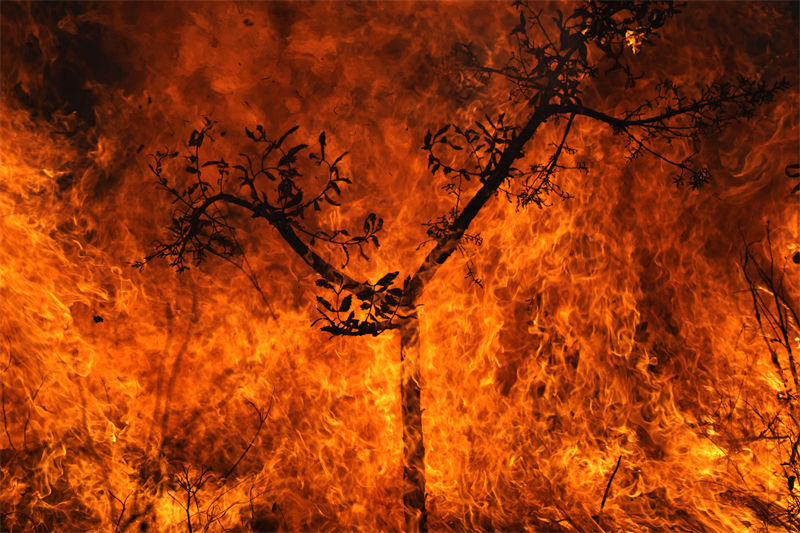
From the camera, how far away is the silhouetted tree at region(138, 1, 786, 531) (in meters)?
3.22

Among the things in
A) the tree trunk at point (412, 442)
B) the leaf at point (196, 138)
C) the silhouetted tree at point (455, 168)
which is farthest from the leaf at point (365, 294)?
the leaf at point (196, 138)

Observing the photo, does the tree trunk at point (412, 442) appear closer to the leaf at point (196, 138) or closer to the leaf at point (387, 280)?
the leaf at point (387, 280)

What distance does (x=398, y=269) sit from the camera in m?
3.54

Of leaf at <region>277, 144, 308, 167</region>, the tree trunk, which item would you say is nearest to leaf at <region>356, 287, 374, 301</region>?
the tree trunk

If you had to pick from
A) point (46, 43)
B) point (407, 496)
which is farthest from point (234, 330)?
point (46, 43)

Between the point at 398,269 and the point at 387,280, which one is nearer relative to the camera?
the point at 387,280

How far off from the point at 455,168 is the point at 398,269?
28.1 inches

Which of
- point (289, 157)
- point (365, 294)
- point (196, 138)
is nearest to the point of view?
point (365, 294)

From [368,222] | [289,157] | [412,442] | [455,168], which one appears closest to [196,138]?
[289,157]

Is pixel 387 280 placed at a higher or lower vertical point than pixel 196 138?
lower

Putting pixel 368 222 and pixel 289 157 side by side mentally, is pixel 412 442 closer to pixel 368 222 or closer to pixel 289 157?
pixel 368 222

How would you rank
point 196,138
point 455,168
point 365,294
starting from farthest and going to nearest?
point 455,168, point 196,138, point 365,294

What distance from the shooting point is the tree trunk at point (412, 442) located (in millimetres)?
3314

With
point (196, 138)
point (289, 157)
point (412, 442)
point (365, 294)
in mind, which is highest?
point (196, 138)
